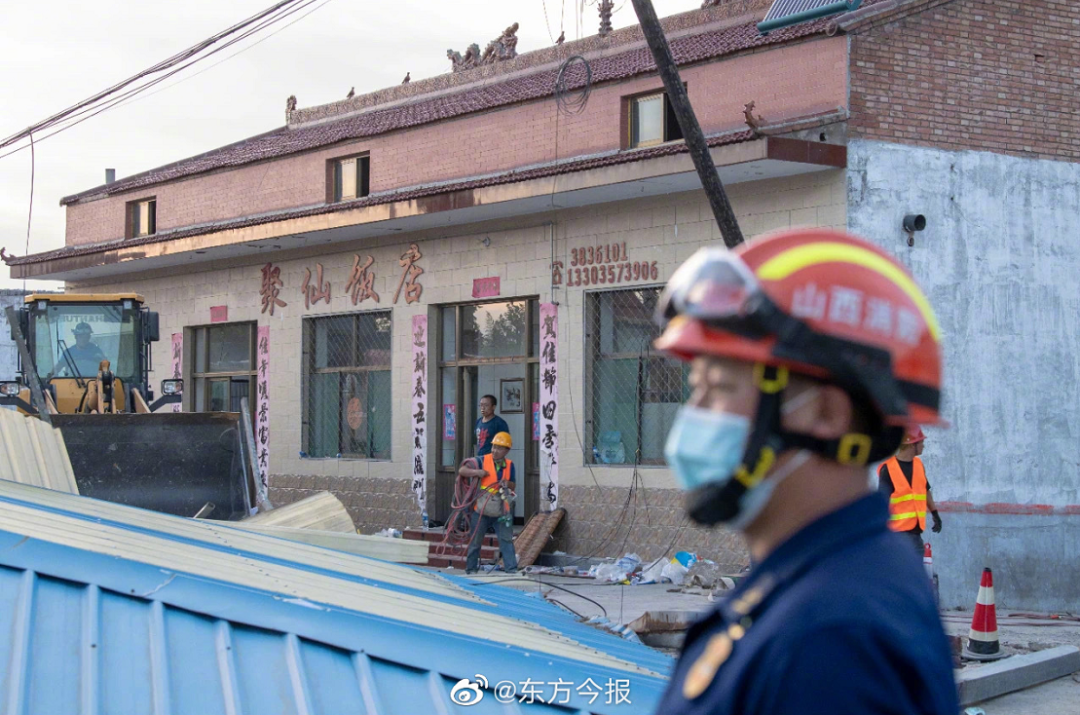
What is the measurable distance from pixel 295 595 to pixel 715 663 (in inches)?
125

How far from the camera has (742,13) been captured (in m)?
17.2

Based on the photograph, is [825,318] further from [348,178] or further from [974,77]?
[348,178]

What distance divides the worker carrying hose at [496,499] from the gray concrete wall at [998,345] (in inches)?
185

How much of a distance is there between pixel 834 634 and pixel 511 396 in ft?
54.3

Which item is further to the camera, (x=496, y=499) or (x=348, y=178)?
(x=348, y=178)

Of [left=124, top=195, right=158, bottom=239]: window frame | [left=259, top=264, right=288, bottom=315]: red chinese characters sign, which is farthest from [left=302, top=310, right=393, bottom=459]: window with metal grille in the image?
[left=124, top=195, right=158, bottom=239]: window frame

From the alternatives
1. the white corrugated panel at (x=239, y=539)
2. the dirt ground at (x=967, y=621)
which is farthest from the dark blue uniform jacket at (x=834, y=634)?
the dirt ground at (x=967, y=621)

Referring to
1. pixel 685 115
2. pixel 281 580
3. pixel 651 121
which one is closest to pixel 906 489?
pixel 685 115

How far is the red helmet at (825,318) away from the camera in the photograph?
5.33ft

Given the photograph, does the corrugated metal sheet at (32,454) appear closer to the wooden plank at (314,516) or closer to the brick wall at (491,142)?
the wooden plank at (314,516)

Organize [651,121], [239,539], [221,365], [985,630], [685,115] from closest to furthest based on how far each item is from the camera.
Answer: [239,539] → [685,115] → [985,630] → [651,121] → [221,365]

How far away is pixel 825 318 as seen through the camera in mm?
1632

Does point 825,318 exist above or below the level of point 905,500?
above

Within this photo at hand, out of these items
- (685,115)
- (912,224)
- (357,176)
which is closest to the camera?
(685,115)
